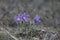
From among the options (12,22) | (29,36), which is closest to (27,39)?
(29,36)

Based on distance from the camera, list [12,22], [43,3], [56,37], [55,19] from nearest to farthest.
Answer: [56,37] → [12,22] → [55,19] → [43,3]

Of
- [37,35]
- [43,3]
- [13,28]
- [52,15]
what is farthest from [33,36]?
[43,3]

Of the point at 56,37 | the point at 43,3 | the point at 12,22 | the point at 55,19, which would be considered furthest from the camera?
the point at 43,3

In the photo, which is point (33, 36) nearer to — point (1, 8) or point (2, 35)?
point (2, 35)

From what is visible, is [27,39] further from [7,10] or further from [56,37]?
[7,10]

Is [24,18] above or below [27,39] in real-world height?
above

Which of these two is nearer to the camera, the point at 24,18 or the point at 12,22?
the point at 24,18
